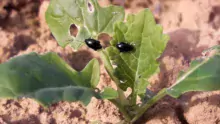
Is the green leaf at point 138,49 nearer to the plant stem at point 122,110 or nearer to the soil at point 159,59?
the plant stem at point 122,110

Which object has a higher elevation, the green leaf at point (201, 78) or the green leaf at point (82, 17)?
the green leaf at point (82, 17)

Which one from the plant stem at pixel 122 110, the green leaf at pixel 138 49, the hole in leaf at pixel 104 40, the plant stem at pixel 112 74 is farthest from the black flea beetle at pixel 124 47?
the hole in leaf at pixel 104 40

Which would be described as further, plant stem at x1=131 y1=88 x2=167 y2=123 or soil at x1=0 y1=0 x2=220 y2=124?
soil at x1=0 y1=0 x2=220 y2=124

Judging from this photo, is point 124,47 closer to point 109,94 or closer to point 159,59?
point 109,94

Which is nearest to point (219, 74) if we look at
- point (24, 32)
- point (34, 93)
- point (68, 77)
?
point (68, 77)

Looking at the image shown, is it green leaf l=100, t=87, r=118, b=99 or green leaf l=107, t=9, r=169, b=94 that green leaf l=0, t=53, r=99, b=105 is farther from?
green leaf l=107, t=9, r=169, b=94

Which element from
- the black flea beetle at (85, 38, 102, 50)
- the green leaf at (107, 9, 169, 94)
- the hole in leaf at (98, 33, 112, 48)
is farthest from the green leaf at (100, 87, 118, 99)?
the hole in leaf at (98, 33, 112, 48)
